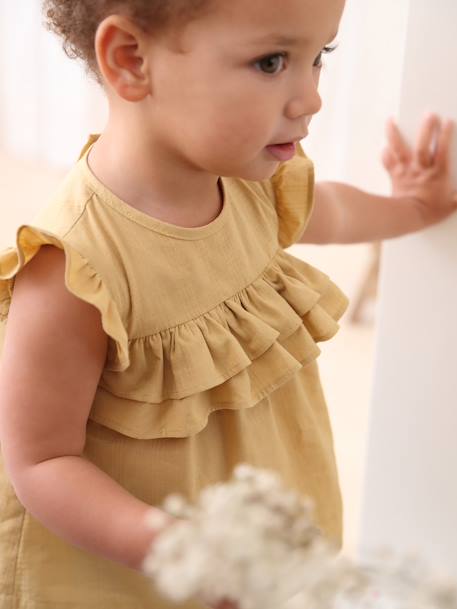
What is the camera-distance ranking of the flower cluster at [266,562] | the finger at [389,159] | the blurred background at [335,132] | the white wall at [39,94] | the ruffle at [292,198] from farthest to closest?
the white wall at [39,94], the blurred background at [335,132], the finger at [389,159], the ruffle at [292,198], the flower cluster at [266,562]

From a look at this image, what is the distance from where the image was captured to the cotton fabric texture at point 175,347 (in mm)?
688

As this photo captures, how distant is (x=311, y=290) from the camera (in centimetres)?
83

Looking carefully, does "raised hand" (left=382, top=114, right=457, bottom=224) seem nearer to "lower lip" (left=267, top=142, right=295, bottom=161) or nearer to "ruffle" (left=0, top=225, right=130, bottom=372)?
"lower lip" (left=267, top=142, right=295, bottom=161)

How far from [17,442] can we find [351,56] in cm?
161

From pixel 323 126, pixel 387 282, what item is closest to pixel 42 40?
pixel 323 126

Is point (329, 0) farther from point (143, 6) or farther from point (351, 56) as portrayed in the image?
point (351, 56)

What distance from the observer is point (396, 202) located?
0.96 m

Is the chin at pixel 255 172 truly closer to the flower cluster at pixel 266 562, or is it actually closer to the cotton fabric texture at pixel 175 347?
the cotton fabric texture at pixel 175 347

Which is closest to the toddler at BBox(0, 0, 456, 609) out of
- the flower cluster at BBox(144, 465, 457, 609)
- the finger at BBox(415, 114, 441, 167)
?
the finger at BBox(415, 114, 441, 167)

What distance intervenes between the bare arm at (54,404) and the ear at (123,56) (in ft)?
0.42

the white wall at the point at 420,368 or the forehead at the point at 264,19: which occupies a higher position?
the forehead at the point at 264,19

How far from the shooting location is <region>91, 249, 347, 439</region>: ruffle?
0.71 m

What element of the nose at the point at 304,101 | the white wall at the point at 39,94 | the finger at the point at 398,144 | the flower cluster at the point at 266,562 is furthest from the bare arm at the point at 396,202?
the white wall at the point at 39,94

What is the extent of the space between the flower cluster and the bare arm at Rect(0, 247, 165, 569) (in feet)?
1.00
